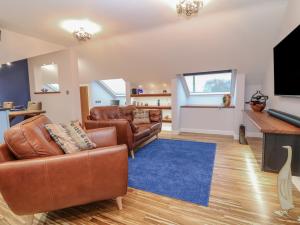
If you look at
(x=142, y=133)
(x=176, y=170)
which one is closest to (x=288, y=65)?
(x=176, y=170)

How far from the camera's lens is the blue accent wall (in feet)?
17.8

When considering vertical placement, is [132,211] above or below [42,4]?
below

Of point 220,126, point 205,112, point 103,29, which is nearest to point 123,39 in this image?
point 103,29

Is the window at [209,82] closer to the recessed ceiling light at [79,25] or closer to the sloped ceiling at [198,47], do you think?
the sloped ceiling at [198,47]

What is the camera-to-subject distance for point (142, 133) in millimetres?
3326

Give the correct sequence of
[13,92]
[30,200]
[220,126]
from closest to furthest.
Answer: [30,200], [220,126], [13,92]

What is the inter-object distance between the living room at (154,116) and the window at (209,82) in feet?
0.10

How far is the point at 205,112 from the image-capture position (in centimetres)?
477

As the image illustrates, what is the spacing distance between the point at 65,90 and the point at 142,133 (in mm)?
2727

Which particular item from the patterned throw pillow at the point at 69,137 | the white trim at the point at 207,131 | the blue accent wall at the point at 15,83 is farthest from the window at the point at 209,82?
the blue accent wall at the point at 15,83

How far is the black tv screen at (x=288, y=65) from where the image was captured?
204cm

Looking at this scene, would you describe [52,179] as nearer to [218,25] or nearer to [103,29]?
[103,29]

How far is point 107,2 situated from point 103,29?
1031 mm

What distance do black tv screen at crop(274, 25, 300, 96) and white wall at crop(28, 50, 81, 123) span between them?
176 inches
